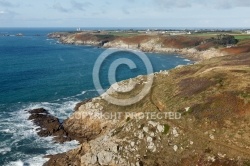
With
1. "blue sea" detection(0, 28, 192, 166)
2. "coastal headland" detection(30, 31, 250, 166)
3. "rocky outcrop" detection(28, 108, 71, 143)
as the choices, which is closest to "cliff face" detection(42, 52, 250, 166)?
"coastal headland" detection(30, 31, 250, 166)

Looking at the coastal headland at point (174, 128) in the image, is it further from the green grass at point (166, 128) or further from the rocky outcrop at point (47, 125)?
the rocky outcrop at point (47, 125)

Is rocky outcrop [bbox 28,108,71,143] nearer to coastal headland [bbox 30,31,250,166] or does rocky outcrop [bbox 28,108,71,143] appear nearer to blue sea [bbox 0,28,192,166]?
coastal headland [bbox 30,31,250,166]

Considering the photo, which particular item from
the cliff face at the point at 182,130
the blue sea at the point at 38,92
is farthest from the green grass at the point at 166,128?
the blue sea at the point at 38,92

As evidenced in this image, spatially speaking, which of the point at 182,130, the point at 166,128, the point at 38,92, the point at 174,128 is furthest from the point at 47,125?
the point at 182,130

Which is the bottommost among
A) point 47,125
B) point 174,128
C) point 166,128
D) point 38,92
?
point 47,125

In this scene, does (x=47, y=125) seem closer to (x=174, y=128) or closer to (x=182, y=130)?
(x=174, y=128)

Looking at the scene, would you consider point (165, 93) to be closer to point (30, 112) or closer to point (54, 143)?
point (54, 143)

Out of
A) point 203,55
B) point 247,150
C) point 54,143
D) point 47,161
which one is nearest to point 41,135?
point 54,143

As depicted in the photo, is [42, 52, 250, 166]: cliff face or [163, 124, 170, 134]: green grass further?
[163, 124, 170, 134]: green grass
